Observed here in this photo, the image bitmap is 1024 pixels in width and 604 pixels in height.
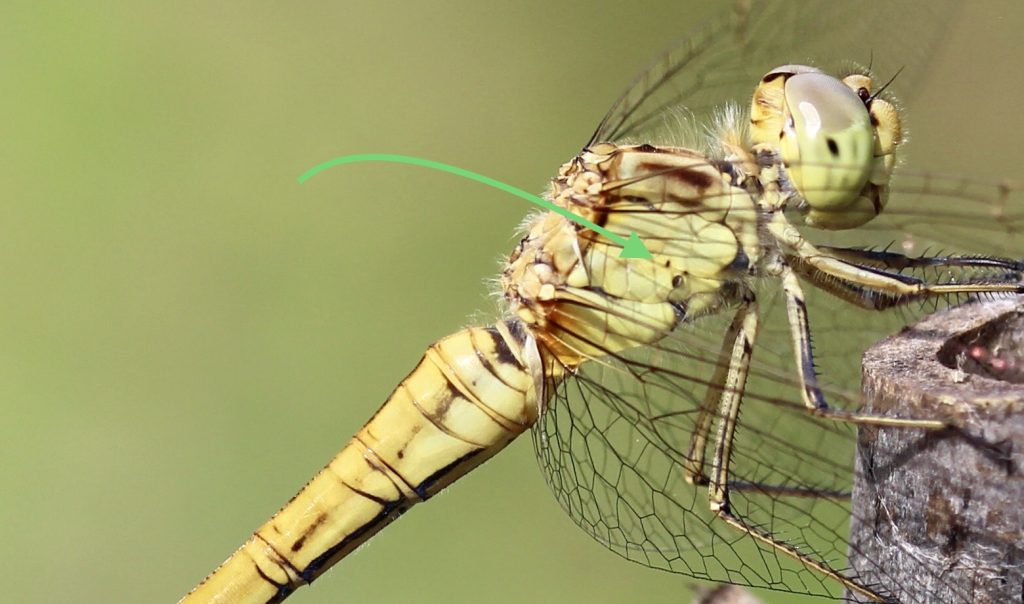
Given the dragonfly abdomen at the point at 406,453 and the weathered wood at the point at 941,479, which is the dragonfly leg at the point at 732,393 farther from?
the weathered wood at the point at 941,479

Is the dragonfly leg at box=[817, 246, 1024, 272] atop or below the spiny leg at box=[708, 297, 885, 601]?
atop

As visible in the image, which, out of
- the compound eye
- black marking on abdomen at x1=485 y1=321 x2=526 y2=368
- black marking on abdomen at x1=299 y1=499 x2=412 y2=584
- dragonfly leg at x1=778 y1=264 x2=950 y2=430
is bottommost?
black marking on abdomen at x1=299 y1=499 x2=412 y2=584

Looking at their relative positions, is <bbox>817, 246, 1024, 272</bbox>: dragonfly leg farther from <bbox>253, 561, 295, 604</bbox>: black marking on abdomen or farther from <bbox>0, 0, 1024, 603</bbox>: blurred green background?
<bbox>0, 0, 1024, 603</bbox>: blurred green background

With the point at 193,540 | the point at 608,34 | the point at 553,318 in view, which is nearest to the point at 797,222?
the point at 553,318

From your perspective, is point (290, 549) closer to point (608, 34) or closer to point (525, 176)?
point (525, 176)

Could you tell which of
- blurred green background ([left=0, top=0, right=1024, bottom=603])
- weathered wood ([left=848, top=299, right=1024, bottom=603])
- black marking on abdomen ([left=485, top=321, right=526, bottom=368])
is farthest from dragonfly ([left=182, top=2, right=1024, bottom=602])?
blurred green background ([left=0, top=0, right=1024, bottom=603])
